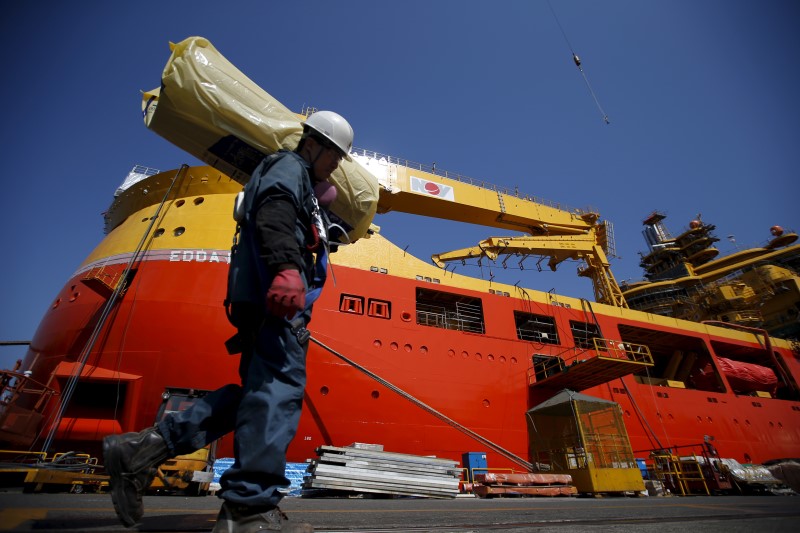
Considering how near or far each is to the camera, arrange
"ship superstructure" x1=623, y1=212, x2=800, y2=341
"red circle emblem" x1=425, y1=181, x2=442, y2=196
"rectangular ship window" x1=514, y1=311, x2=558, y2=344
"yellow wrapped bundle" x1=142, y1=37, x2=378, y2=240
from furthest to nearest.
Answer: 1. "ship superstructure" x1=623, y1=212, x2=800, y2=341
2. "red circle emblem" x1=425, y1=181, x2=442, y2=196
3. "rectangular ship window" x1=514, y1=311, x2=558, y2=344
4. "yellow wrapped bundle" x1=142, y1=37, x2=378, y2=240

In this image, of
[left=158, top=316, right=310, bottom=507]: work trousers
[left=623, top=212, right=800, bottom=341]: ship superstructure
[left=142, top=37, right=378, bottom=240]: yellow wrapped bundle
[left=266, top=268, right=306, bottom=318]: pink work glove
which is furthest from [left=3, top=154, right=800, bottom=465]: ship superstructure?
[left=623, top=212, right=800, bottom=341]: ship superstructure

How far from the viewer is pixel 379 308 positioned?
332 inches

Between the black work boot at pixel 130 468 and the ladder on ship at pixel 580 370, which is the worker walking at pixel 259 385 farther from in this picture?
the ladder on ship at pixel 580 370

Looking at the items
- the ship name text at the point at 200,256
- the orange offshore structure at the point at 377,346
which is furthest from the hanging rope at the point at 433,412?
the ship name text at the point at 200,256

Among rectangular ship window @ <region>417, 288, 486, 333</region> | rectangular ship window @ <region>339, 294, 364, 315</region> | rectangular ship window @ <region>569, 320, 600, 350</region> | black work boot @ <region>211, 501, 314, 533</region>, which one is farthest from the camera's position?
rectangular ship window @ <region>569, 320, 600, 350</region>

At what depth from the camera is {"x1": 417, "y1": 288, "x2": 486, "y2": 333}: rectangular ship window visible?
379 inches

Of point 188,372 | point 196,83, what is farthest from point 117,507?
point 188,372

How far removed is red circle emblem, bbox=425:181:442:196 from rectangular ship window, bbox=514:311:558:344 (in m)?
4.12

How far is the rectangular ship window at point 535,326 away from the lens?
1077cm

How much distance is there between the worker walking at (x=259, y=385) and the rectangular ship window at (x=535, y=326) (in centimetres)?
994

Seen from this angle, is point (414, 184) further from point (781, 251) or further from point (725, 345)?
point (781, 251)

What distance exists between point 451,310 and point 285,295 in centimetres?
947

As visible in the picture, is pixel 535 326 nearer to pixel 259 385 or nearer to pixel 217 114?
pixel 217 114

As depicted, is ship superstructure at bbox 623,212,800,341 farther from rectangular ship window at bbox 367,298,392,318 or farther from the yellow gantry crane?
rectangular ship window at bbox 367,298,392,318
